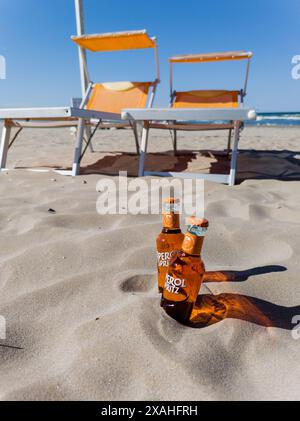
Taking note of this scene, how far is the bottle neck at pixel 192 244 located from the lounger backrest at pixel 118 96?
12.2 ft

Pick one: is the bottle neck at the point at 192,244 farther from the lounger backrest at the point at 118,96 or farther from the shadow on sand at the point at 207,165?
the lounger backrest at the point at 118,96

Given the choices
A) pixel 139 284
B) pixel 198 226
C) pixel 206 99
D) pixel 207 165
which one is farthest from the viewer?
pixel 206 99

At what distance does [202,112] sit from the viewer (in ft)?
10.1

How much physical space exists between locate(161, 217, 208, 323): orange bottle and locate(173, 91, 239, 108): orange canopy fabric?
3.82 meters

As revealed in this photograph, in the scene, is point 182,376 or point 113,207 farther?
point 113,207

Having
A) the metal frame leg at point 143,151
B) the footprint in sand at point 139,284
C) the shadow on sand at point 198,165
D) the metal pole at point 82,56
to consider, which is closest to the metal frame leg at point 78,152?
the shadow on sand at point 198,165

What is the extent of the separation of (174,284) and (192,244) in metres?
0.14

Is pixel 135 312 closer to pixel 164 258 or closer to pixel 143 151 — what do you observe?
pixel 164 258

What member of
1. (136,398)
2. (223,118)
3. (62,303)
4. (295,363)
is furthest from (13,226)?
(223,118)

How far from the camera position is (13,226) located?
1.89 meters

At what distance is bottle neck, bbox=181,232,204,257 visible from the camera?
950 millimetres

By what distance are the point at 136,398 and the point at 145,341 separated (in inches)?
7.3

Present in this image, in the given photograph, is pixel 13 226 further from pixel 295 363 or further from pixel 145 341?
pixel 295 363

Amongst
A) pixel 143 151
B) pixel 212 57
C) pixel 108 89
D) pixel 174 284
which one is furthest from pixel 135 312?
pixel 212 57
